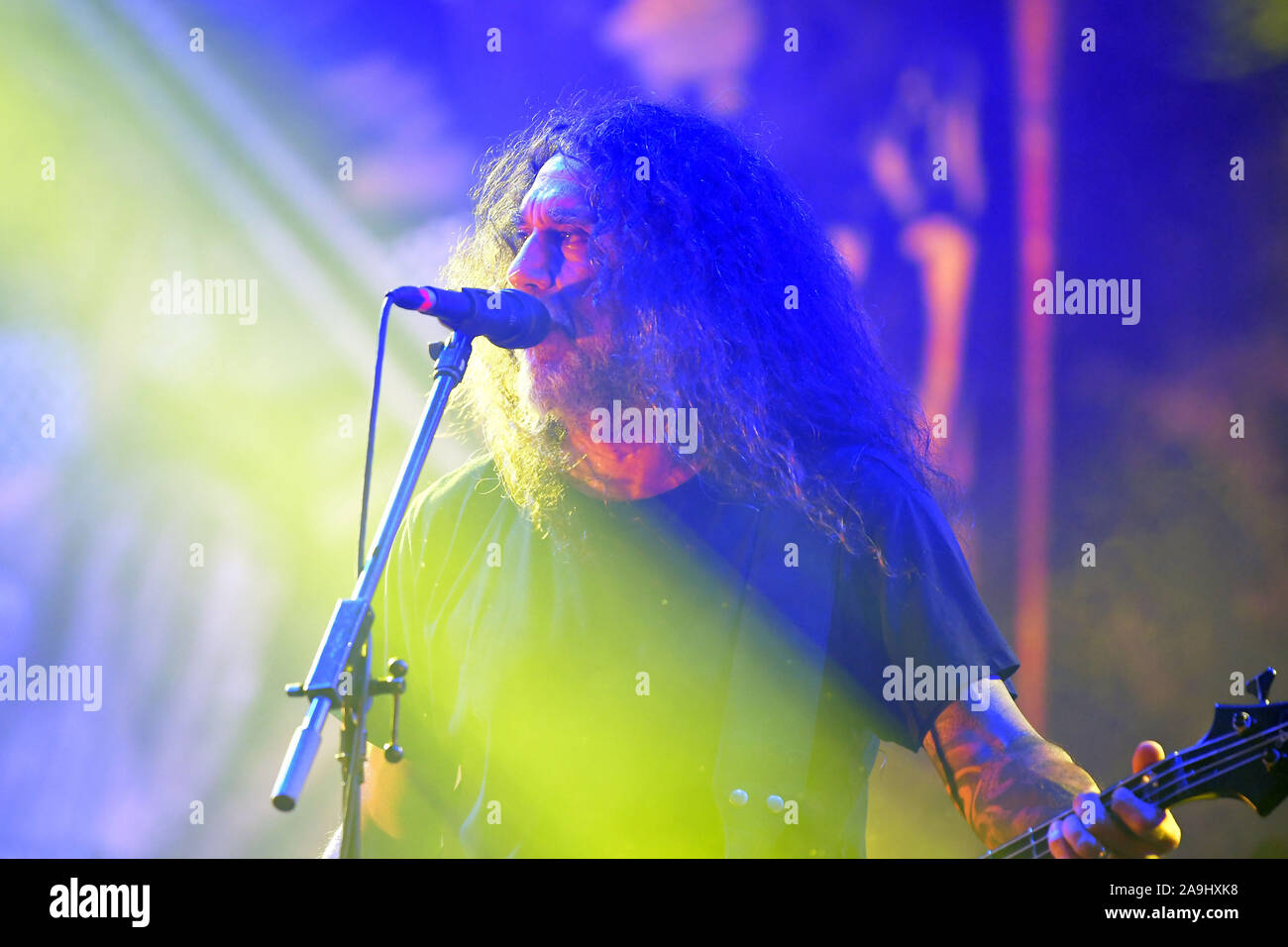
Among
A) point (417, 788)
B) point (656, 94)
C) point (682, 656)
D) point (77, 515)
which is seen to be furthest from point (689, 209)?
point (77, 515)

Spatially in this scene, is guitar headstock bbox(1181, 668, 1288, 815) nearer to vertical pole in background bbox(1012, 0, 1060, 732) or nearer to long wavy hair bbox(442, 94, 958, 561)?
long wavy hair bbox(442, 94, 958, 561)

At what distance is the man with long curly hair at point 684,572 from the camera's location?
74.7 inches

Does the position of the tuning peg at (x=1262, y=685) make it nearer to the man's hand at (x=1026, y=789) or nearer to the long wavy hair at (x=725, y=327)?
the man's hand at (x=1026, y=789)

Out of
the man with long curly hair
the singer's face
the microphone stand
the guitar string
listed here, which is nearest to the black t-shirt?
the man with long curly hair

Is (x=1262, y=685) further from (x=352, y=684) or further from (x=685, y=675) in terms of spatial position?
(x=352, y=684)

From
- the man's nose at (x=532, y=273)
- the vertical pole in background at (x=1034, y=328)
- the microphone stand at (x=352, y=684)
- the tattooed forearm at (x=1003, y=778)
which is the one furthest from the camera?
the vertical pole in background at (x=1034, y=328)

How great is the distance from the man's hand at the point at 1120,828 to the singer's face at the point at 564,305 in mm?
1174

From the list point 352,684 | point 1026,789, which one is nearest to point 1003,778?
point 1026,789

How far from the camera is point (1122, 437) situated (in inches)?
91.2

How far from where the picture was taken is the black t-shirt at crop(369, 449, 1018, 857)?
1901 millimetres

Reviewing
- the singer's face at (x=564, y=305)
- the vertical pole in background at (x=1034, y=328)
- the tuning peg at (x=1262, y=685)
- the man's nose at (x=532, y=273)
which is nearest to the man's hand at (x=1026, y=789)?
the tuning peg at (x=1262, y=685)

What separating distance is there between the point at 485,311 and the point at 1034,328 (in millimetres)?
1365

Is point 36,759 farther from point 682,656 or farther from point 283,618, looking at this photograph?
point 682,656

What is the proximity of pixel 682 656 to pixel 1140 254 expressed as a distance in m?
1.38
